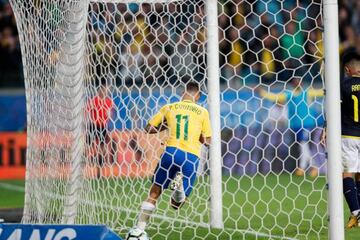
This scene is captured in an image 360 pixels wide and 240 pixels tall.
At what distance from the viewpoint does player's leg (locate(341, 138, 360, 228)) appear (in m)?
10.6

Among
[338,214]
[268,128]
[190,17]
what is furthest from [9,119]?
[338,214]

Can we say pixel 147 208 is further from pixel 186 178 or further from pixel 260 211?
pixel 260 211

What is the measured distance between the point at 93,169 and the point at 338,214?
3.61m

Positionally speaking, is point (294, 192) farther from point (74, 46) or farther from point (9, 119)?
point (9, 119)

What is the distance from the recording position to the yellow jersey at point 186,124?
10.1 metres

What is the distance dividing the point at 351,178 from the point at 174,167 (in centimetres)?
193

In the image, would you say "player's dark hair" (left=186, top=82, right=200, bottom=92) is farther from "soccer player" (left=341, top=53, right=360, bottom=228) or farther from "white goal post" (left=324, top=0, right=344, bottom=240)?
"white goal post" (left=324, top=0, right=344, bottom=240)

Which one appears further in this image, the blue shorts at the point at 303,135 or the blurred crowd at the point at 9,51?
the blurred crowd at the point at 9,51

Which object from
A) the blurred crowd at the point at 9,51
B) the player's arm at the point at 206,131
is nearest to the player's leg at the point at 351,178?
the player's arm at the point at 206,131

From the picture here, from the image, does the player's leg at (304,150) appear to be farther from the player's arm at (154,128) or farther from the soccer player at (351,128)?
the player's arm at (154,128)

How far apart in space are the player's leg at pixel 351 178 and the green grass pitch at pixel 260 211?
268 millimetres

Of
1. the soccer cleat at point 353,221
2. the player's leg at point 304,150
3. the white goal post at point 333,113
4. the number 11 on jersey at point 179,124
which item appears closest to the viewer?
the white goal post at point 333,113

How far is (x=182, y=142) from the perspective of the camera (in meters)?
10.1

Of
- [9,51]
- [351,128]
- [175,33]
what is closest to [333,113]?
[351,128]
